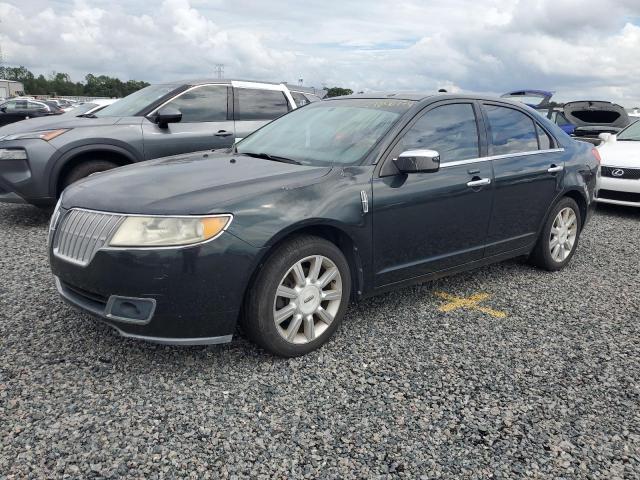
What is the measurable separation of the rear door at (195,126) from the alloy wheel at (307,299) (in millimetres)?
3806

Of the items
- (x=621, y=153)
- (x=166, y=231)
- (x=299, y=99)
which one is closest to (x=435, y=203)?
(x=166, y=231)

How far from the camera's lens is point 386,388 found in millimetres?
2938

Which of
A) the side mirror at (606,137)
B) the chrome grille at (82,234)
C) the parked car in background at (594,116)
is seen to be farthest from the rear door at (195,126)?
the parked car in background at (594,116)

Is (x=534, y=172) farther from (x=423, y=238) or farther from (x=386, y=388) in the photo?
(x=386, y=388)

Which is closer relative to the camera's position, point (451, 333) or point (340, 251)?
point (340, 251)

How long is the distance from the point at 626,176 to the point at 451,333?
19.1 ft

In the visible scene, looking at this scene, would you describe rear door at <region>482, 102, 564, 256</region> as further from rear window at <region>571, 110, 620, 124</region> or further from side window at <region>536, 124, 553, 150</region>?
rear window at <region>571, 110, 620, 124</region>

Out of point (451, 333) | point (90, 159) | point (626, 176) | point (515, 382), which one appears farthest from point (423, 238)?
point (626, 176)

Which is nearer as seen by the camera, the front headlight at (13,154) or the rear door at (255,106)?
the front headlight at (13,154)

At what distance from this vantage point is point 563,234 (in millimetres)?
5066

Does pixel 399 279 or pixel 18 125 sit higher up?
pixel 18 125

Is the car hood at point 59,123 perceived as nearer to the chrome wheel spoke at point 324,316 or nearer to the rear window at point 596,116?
the chrome wheel spoke at point 324,316

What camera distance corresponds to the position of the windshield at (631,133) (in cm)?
906

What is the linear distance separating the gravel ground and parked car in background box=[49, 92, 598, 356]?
0.99 ft
